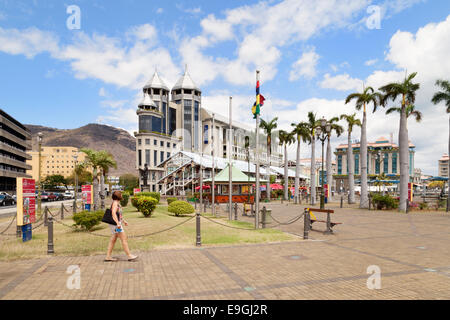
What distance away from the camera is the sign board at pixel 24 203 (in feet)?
31.6

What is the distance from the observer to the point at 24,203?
32.2 feet

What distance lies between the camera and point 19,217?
379 inches

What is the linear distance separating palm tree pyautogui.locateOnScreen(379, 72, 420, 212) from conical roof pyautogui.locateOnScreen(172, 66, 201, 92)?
237 feet

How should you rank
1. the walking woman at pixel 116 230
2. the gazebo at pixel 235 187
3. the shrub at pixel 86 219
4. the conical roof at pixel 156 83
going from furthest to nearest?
the conical roof at pixel 156 83
the gazebo at pixel 235 187
the shrub at pixel 86 219
the walking woman at pixel 116 230

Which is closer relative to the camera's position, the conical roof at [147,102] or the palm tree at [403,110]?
the palm tree at [403,110]

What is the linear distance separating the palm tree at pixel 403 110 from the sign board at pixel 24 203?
25.0m

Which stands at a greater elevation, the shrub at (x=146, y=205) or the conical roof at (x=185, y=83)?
the conical roof at (x=185, y=83)

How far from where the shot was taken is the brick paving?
16.9 feet

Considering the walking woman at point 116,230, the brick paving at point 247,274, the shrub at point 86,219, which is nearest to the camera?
the brick paving at point 247,274

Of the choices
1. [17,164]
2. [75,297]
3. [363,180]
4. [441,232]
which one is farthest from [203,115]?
[75,297]

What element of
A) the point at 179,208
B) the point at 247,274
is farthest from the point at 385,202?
the point at 247,274

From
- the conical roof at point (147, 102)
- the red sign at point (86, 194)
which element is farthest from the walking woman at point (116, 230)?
the conical roof at point (147, 102)

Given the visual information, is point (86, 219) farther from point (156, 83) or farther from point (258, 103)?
point (156, 83)

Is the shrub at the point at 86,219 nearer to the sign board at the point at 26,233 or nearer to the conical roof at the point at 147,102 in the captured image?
the sign board at the point at 26,233
